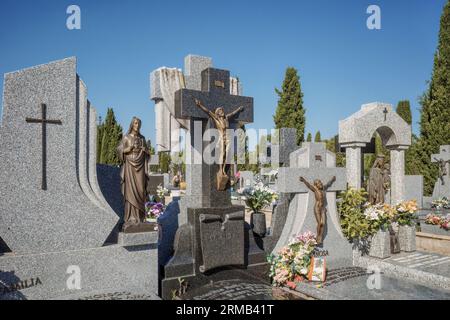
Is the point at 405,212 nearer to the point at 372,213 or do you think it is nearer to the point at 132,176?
the point at 372,213

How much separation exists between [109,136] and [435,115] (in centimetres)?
1680

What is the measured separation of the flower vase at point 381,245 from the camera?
726 centimetres

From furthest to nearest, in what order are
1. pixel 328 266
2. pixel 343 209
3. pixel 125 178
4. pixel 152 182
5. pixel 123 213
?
pixel 152 182 < pixel 343 209 < pixel 328 266 < pixel 123 213 < pixel 125 178

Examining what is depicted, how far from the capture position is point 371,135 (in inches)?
309

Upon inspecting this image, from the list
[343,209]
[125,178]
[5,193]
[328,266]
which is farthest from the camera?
[343,209]

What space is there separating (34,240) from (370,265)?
19.4 feet

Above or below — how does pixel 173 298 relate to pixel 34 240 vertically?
below

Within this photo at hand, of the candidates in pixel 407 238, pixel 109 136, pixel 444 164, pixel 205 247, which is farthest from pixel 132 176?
pixel 109 136

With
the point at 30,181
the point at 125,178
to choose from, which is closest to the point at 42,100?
the point at 30,181

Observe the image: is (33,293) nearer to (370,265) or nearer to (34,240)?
(34,240)

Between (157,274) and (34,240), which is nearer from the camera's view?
(34,240)

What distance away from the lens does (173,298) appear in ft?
17.8

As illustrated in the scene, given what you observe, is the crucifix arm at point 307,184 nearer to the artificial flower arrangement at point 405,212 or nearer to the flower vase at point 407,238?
the artificial flower arrangement at point 405,212

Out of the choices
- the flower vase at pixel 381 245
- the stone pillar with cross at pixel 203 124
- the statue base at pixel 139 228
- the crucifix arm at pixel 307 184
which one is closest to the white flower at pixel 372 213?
the flower vase at pixel 381 245
